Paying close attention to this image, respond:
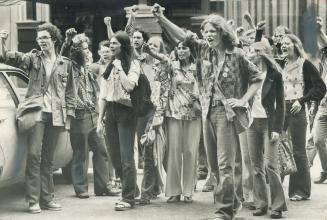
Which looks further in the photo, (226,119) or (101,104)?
(101,104)

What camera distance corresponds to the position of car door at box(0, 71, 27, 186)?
24.4 ft

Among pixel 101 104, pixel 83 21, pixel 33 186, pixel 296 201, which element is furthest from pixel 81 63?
pixel 83 21

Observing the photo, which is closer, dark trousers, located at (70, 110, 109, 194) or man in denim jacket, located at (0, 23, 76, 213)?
man in denim jacket, located at (0, 23, 76, 213)

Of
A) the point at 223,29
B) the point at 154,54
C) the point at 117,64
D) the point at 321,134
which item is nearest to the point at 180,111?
the point at 154,54

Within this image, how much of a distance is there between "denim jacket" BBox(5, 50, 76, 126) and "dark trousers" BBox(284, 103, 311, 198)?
2.33 meters

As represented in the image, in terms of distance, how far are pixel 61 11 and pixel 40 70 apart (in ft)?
34.9

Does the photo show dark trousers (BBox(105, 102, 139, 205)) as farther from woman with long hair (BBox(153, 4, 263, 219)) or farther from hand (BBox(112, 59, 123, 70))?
woman with long hair (BBox(153, 4, 263, 219))

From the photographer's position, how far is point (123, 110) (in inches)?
302

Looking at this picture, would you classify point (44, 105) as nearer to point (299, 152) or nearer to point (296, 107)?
point (296, 107)

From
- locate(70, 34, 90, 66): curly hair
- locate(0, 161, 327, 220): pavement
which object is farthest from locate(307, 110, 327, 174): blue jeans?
locate(70, 34, 90, 66): curly hair

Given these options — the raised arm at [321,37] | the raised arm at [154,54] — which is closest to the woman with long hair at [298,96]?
the raised arm at [321,37]

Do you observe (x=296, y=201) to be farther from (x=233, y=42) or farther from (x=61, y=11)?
(x=61, y=11)

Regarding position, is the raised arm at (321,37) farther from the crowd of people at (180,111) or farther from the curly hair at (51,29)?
the curly hair at (51,29)

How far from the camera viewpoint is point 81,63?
8406 millimetres
